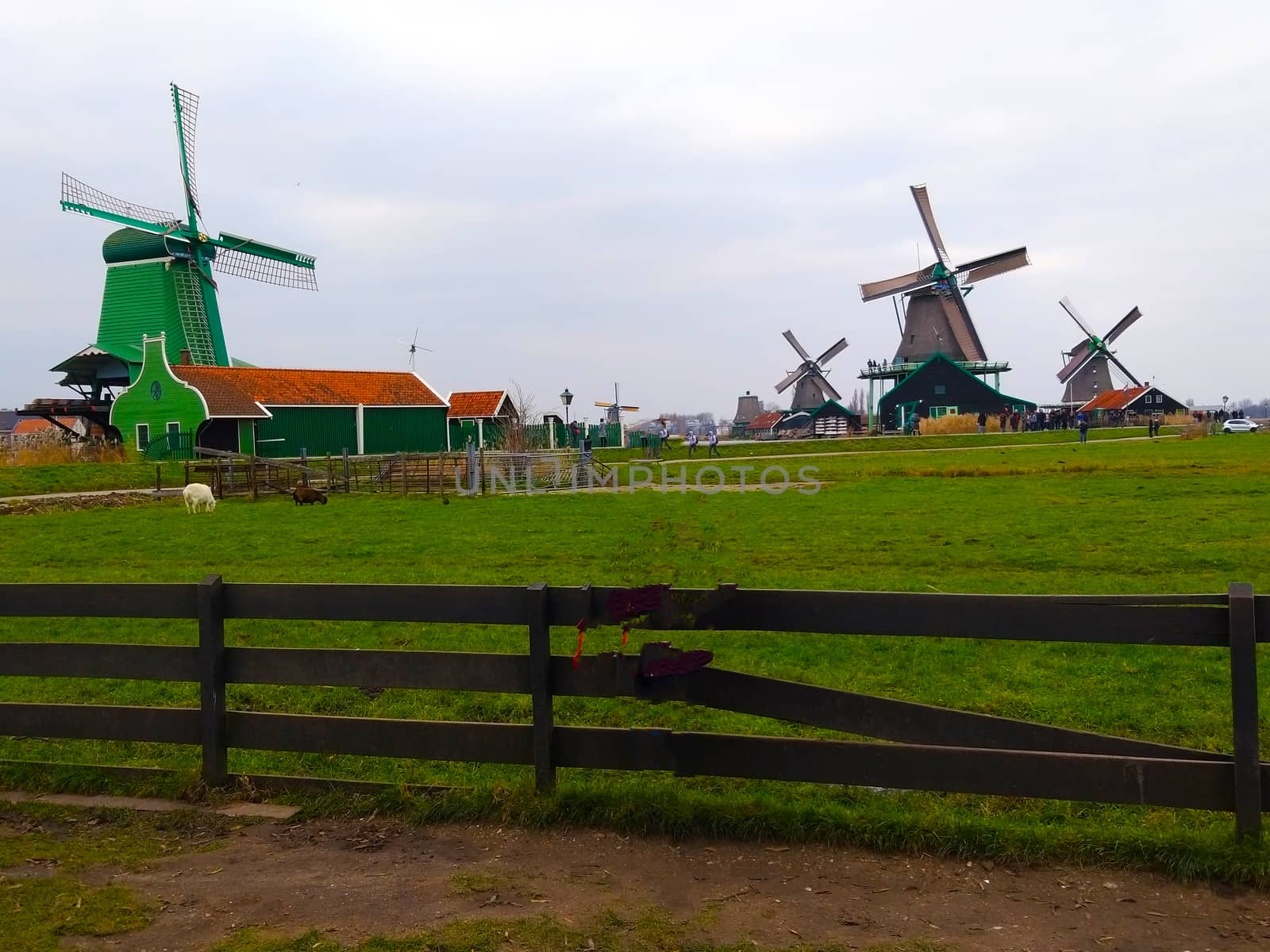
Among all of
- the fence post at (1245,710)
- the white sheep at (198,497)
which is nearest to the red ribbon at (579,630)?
the fence post at (1245,710)

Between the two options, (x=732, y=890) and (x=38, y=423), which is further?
(x=38, y=423)

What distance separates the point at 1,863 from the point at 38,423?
403 ft

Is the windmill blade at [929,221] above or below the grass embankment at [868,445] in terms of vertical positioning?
above

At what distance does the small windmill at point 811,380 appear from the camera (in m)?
104

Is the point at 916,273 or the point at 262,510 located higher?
the point at 916,273

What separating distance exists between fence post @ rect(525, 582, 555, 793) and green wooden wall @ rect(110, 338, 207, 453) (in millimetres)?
44890

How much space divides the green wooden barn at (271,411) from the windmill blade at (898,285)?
46920 millimetres

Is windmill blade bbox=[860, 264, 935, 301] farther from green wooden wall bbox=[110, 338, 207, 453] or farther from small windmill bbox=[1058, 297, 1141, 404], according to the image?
green wooden wall bbox=[110, 338, 207, 453]

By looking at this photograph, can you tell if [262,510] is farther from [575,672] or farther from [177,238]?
[177,238]

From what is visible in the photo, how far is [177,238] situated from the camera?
52938mm

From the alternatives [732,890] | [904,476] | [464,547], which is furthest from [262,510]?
[732,890]

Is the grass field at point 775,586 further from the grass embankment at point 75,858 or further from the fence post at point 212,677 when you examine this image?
the fence post at point 212,677

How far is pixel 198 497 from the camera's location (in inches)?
1097

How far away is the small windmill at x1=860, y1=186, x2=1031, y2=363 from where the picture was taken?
8381 centimetres
